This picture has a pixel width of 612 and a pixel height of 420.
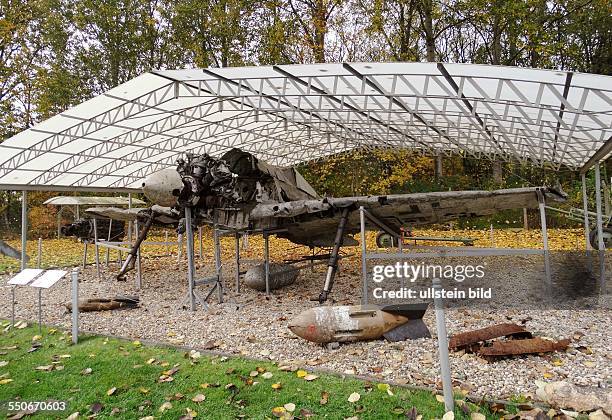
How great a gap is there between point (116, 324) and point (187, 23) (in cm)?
2108

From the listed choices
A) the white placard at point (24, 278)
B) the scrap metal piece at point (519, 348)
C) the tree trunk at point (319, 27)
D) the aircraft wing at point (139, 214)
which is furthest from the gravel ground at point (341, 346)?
the tree trunk at point (319, 27)

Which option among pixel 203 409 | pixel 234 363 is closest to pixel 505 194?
pixel 234 363

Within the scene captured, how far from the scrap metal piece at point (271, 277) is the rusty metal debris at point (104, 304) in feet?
9.18

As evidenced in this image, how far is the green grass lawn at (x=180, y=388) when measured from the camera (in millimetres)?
4027

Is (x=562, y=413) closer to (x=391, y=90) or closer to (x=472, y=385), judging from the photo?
(x=472, y=385)

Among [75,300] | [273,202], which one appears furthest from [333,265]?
[75,300]

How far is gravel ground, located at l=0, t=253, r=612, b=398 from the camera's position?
466 cm

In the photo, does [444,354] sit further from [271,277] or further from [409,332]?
[271,277]

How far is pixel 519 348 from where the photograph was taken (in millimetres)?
5062

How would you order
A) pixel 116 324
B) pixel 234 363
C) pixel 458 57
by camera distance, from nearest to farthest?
pixel 234 363, pixel 116 324, pixel 458 57

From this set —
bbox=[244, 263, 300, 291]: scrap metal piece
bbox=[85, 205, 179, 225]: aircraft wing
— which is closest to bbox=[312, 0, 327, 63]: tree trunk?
bbox=[85, 205, 179, 225]: aircraft wing

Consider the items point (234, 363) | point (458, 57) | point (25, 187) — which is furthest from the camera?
point (458, 57)

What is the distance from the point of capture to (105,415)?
4.12 metres

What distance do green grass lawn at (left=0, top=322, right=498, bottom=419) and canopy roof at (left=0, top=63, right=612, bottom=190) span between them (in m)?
6.03
